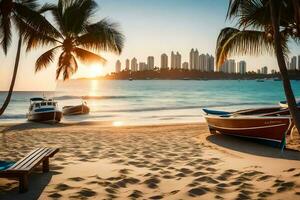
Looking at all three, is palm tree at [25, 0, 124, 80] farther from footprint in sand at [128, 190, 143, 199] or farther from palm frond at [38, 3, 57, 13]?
footprint in sand at [128, 190, 143, 199]

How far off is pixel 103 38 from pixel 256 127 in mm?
11064

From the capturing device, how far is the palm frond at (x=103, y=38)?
64.6 ft

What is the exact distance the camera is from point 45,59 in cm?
1972

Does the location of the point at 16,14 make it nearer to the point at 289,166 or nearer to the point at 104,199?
the point at 104,199

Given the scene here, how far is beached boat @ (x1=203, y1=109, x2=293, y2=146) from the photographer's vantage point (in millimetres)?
10820

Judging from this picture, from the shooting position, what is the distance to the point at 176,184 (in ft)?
21.3

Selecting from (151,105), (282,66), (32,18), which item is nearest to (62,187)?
(282,66)

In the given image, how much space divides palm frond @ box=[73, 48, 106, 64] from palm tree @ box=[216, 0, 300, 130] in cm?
991

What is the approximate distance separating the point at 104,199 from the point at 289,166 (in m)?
4.39

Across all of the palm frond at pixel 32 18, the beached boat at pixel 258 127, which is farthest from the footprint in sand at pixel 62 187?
the palm frond at pixel 32 18

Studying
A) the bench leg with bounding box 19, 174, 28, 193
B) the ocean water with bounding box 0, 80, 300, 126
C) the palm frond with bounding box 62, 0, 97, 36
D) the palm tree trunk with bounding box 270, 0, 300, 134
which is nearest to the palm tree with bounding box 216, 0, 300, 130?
the palm tree trunk with bounding box 270, 0, 300, 134

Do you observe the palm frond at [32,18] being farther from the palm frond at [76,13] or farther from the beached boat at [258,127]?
the beached boat at [258,127]

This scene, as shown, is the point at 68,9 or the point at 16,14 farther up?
the point at 68,9

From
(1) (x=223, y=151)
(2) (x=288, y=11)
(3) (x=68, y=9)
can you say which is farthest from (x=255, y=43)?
(3) (x=68, y=9)
